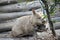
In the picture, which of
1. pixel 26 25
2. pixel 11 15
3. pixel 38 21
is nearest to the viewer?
pixel 38 21

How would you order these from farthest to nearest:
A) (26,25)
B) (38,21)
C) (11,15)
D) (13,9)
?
(13,9) < (11,15) < (26,25) < (38,21)

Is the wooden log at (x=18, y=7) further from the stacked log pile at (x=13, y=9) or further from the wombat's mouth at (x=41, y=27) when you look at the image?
the wombat's mouth at (x=41, y=27)

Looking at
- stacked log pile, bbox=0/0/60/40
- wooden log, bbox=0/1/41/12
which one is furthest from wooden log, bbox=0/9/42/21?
wooden log, bbox=0/1/41/12

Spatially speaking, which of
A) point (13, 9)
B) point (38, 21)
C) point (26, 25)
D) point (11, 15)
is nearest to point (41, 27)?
point (38, 21)

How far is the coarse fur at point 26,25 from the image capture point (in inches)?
113

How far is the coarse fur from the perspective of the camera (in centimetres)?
287

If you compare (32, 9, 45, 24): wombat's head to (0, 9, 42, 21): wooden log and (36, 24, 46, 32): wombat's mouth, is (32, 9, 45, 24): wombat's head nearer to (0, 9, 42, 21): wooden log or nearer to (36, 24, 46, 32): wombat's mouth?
(36, 24, 46, 32): wombat's mouth

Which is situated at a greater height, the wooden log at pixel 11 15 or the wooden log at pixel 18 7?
the wooden log at pixel 18 7

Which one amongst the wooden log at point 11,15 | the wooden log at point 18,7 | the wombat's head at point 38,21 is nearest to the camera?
the wombat's head at point 38,21

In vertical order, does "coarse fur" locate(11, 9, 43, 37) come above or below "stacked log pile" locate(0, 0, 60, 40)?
below

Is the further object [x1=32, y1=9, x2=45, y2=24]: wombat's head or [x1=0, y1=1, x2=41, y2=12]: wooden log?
[x1=0, y1=1, x2=41, y2=12]: wooden log

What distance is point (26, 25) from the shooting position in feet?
9.91

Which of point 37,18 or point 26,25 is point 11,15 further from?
point 37,18

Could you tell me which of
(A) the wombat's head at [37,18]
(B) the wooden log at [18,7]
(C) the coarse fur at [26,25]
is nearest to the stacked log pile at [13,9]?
(B) the wooden log at [18,7]
